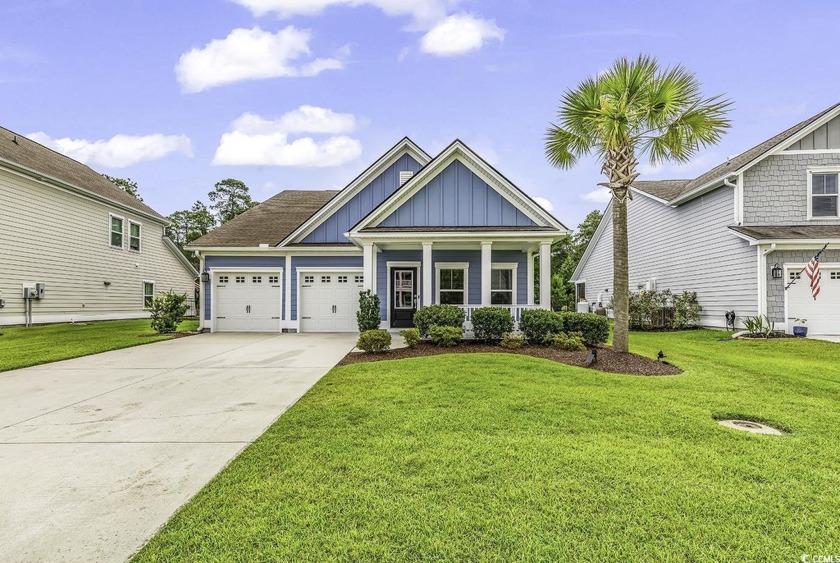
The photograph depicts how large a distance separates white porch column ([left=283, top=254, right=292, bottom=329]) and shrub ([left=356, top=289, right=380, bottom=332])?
4232 millimetres

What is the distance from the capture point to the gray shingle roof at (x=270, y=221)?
15.0m

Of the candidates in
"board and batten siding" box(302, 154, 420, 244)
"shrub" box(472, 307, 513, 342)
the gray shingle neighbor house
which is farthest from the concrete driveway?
the gray shingle neighbor house

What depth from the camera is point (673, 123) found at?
8555 millimetres

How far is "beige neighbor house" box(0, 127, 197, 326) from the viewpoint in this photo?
562 inches

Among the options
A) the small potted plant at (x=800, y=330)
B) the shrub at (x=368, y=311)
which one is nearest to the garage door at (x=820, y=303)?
the small potted plant at (x=800, y=330)

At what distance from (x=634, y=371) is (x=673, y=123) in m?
5.46

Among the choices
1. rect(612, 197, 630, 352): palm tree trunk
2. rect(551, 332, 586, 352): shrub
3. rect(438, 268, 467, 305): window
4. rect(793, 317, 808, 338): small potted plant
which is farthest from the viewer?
rect(438, 268, 467, 305): window

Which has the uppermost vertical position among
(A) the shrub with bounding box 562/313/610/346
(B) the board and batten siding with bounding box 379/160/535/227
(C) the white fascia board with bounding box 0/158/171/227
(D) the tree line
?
(D) the tree line

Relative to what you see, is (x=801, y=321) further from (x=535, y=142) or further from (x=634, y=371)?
(x=535, y=142)

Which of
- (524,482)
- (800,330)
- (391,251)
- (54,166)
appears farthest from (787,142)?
(54,166)

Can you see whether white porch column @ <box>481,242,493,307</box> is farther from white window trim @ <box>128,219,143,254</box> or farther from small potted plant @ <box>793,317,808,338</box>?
white window trim @ <box>128,219,143,254</box>

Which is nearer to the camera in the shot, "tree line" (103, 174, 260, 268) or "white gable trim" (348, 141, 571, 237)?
"white gable trim" (348, 141, 571, 237)

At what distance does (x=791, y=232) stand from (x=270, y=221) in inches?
720

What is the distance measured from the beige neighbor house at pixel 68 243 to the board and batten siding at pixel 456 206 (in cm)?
1375
